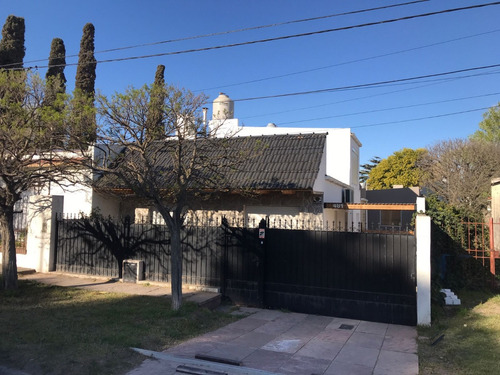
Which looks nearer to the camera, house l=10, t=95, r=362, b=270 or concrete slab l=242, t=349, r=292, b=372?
concrete slab l=242, t=349, r=292, b=372

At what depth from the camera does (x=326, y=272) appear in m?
8.52

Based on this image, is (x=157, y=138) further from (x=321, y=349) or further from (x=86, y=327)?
(x=321, y=349)

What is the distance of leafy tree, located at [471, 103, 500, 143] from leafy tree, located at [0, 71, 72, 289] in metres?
29.0

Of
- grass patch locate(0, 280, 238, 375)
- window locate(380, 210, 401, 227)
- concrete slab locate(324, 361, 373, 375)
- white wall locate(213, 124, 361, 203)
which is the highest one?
white wall locate(213, 124, 361, 203)

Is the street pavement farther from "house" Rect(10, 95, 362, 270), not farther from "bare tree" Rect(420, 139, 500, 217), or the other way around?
"bare tree" Rect(420, 139, 500, 217)

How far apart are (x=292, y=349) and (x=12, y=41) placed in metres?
21.3

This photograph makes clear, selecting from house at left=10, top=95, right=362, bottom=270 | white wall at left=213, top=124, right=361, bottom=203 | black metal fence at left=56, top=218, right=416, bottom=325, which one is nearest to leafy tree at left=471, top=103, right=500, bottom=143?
white wall at left=213, top=124, right=361, bottom=203

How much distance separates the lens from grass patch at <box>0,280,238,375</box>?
5.41 m

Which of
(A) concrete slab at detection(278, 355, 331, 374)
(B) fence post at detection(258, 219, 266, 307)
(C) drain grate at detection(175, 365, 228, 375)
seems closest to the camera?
(C) drain grate at detection(175, 365, 228, 375)

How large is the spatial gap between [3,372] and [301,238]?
19.7 feet

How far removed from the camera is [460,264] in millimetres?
10078

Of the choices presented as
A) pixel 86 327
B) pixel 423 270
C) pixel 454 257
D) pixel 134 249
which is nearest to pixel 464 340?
pixel 423 270

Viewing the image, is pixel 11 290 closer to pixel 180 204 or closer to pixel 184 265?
pixel 184 265

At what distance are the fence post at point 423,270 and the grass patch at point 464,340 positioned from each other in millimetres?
276
